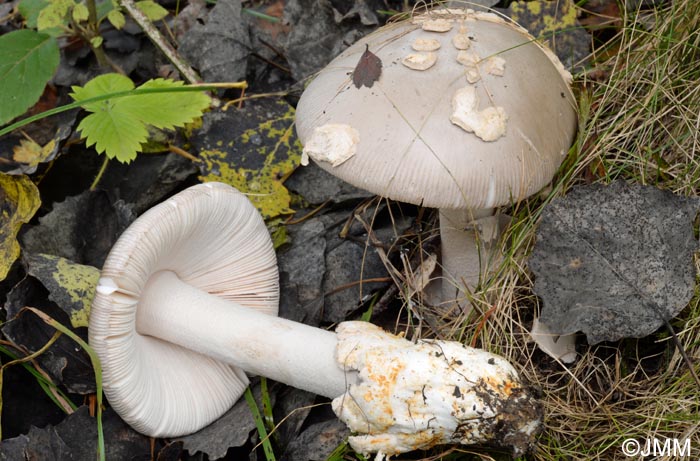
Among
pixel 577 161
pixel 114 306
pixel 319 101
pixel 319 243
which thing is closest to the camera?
pixel 114 306

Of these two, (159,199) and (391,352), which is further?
(159,199)

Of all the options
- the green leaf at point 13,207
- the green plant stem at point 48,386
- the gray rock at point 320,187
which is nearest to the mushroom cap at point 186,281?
the green plant stem at point 48,386

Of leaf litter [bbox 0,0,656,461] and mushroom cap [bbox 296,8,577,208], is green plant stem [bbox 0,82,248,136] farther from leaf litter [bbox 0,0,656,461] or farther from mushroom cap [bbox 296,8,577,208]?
mushroom cap [bbox 296,8,577,208]

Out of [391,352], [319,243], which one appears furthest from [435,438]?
[319,243]

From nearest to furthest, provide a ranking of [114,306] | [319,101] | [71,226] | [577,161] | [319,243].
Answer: [114,306] → [319,101] → [577,161] → [71,226] → [319,243]

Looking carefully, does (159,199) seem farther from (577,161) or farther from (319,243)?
(577,161)

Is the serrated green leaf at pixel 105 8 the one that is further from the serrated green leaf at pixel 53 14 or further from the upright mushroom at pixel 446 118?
the upright mushroom at pixel 446 118
